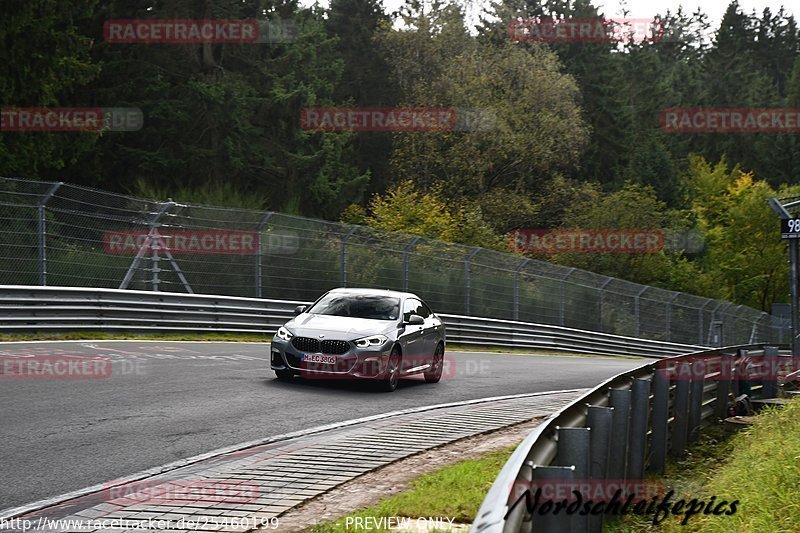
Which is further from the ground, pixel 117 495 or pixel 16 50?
pixel 16 50

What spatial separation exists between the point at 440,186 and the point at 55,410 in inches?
1693

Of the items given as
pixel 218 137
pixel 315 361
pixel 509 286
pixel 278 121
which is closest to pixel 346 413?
pixel 315 361

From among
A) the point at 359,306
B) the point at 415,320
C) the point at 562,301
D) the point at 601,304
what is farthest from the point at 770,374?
the point at 601,304

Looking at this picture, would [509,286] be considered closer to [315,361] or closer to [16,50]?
[16,50]

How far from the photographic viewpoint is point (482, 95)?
185ft

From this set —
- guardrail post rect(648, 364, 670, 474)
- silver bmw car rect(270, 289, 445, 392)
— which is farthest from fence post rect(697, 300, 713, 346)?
guardrail post rect(648, 364, 670, 474)

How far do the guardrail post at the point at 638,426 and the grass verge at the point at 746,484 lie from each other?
15.5 inches

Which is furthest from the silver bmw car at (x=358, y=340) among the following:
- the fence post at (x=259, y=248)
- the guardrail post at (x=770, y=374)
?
the fence post at (x=259, y=248)

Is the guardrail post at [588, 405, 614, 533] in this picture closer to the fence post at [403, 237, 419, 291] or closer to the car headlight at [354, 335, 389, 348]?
the car headlight at [354, 335, 389, 348]

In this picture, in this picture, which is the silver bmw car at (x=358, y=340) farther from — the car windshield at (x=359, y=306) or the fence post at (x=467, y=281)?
the fence post at (x=467, y=281)

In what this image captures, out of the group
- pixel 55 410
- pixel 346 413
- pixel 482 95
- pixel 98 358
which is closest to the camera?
pixel 55 410

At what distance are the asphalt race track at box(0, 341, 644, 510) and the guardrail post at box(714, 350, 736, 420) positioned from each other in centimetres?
319

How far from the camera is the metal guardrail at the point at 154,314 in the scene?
18.5 m

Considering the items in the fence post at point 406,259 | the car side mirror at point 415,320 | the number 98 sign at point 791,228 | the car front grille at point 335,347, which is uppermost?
the number 98 sign at point 791,228
